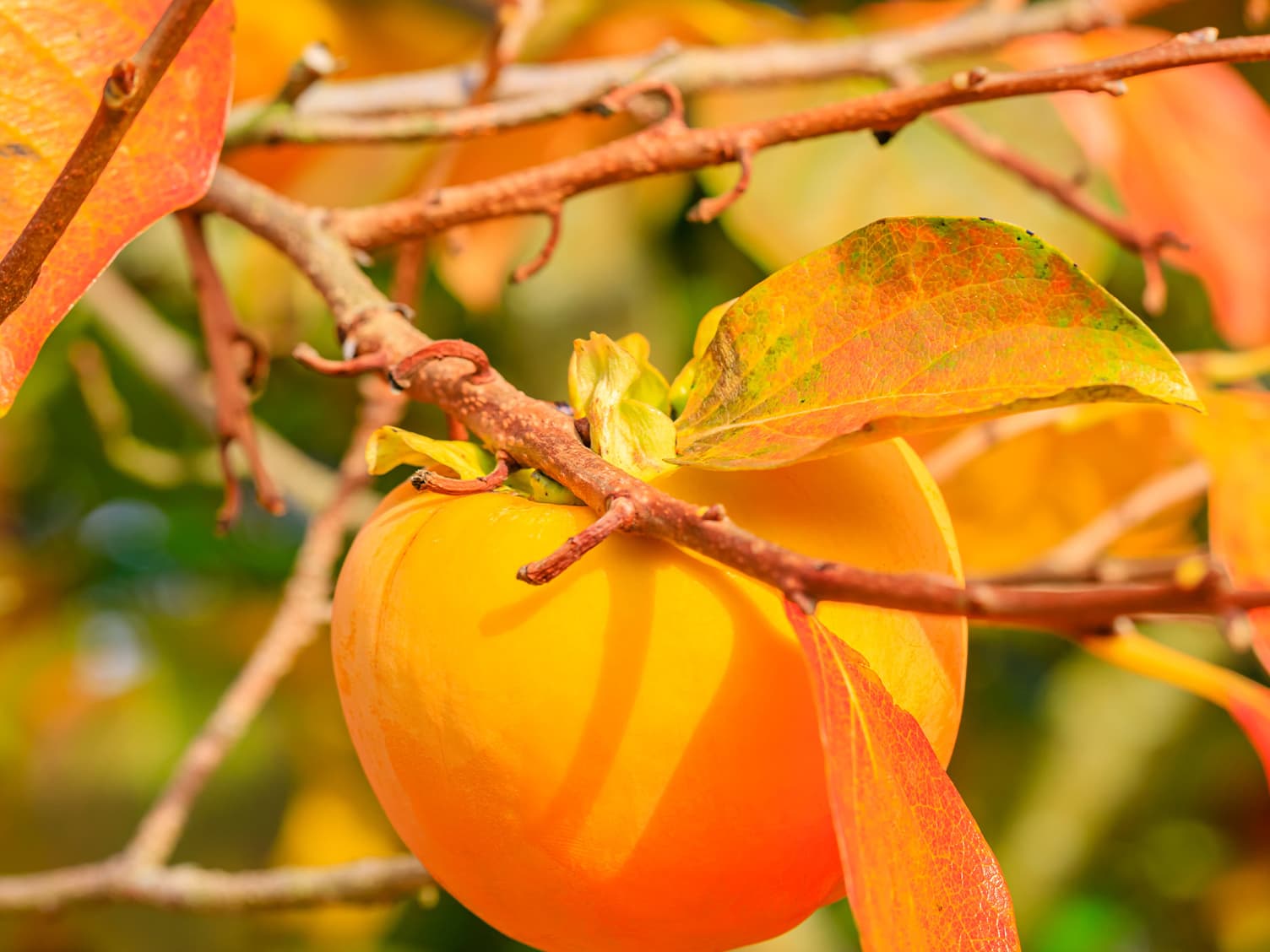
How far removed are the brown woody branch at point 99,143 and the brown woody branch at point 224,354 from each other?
25 cm

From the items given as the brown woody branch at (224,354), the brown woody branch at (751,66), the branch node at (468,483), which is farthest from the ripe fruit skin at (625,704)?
the brown woody branch at (751,66)

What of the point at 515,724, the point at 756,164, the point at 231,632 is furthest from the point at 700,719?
the point at 231,632

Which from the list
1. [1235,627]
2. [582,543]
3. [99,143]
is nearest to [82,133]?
[99,143]

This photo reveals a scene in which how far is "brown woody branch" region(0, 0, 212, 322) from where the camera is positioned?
9.7 inches

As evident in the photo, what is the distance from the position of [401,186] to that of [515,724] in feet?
2.18

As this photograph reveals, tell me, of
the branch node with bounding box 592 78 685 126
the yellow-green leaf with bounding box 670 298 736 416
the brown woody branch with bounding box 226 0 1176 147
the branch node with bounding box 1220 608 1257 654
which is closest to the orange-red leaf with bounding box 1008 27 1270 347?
the brown woody branch with bounding box 226 0 1176 147

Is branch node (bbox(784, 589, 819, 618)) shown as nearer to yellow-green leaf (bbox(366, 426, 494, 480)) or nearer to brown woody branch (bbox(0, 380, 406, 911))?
yellow-green leaf (bbox(366, 426, 494, 480))

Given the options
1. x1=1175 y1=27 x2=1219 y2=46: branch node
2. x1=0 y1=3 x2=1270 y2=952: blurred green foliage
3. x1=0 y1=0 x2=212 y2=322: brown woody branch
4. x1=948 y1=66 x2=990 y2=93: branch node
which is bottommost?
x1=0 y1=3 x2=1270 y2=952: blurred green foliage

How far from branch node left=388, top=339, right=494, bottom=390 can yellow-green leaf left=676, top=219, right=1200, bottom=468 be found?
0.17 feet

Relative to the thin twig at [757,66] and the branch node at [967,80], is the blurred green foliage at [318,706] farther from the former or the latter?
the branch node at [967,80]

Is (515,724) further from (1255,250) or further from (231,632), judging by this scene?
(231,632)

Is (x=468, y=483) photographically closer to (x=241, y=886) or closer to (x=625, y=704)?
(x=625, y=704)

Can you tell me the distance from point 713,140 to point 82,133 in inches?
7.6

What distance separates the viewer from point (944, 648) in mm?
312
